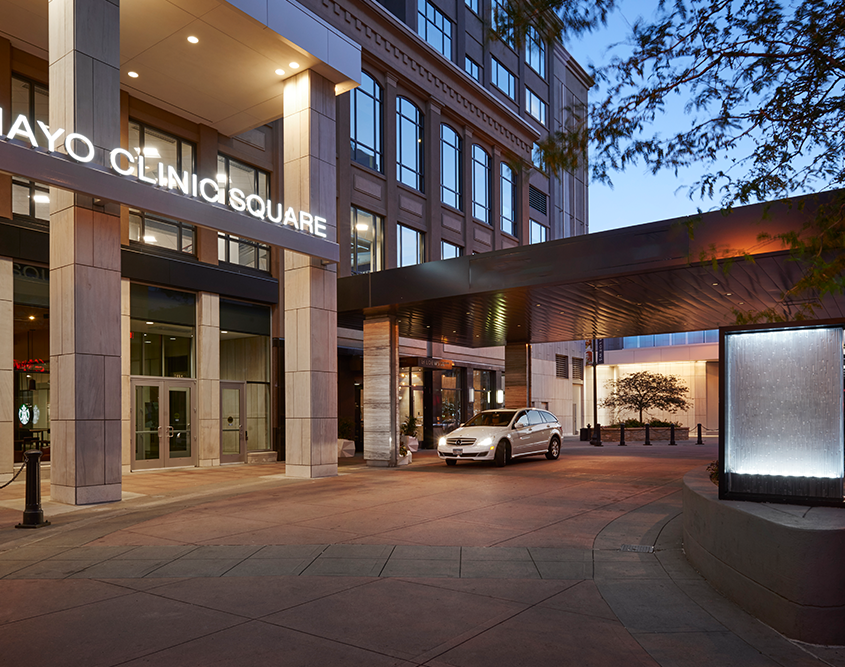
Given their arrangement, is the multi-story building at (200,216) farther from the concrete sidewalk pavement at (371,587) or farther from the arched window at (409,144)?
the concrete sidewalk pavement at (371,587)

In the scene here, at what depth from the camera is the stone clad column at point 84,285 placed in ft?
40.3

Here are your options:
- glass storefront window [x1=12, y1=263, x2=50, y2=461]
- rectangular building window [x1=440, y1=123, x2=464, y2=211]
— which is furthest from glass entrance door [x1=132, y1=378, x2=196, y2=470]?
rectangular building window [x1=440, y1=123, x2=464, y2=211]

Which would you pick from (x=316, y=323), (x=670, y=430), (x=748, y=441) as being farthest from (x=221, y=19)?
(x=670, y=430)

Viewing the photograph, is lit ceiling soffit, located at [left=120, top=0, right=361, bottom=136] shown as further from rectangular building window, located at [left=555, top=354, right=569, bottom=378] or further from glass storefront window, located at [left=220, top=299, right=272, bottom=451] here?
rectangular building window, located at [left=555, top=354, right=569, bottom=378]

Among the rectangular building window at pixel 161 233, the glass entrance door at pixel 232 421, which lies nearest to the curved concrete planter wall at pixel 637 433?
the glass entrance door at pixel 232 421

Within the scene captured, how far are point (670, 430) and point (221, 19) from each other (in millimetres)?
29881

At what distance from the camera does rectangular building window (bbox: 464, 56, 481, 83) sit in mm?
34094

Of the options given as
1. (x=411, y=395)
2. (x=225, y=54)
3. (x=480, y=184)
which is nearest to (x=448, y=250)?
(x=480, y=184)

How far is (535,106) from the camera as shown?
42.0m

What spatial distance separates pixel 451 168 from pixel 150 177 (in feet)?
66.6

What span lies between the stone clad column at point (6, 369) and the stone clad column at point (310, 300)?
239 inches

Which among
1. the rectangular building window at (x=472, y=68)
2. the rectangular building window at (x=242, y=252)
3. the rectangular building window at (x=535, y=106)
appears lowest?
the rectangular building window at (x=242, y=252)

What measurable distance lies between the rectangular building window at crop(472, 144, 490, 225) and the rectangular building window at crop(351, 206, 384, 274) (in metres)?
8.18

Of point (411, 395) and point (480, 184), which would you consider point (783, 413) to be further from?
point (480, 184)
